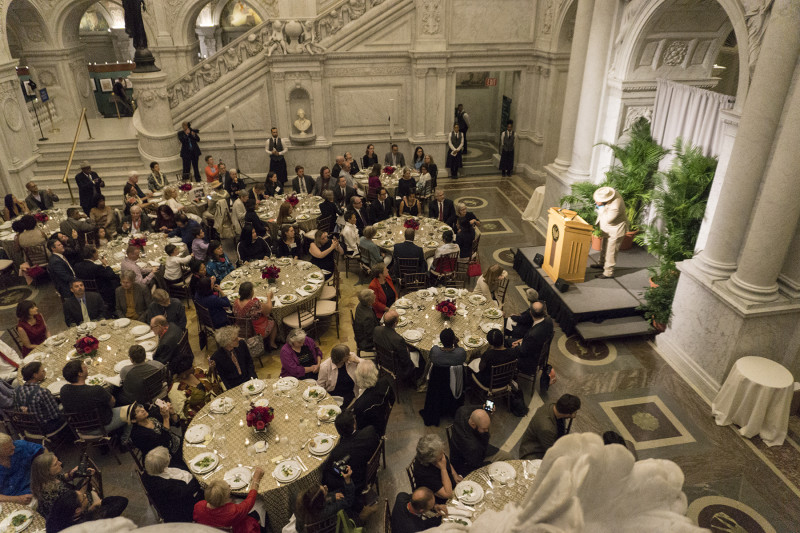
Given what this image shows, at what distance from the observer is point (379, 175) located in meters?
13.1

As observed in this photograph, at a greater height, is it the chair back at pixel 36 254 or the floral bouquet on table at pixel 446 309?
the floral bouquet on table at pixel 446 309

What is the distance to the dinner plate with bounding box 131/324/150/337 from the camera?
7461 mm

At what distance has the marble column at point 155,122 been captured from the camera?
14.4m

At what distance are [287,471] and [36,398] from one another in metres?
3.09

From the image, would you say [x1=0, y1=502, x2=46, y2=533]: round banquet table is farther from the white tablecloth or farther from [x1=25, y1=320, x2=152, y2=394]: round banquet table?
the white tablecloth

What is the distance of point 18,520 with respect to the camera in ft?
15.7

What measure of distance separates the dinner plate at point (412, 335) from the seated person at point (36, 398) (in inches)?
166

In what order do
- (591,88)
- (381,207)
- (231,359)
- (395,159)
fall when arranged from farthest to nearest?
1. (395,159)
2. (381,207)
3. (591,88)
4. (231,359)

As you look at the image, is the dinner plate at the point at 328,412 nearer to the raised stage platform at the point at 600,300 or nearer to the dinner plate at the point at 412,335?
the dinner plate at the point at 412,335

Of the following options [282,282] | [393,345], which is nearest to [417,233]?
[282,282]

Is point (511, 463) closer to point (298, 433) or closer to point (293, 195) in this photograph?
point (298, 433)

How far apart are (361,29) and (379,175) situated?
4664mm

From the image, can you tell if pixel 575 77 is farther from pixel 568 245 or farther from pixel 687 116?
pixel 568 245

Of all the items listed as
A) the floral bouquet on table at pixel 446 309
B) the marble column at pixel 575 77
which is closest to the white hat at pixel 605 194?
the marble column at pixel 575 77
